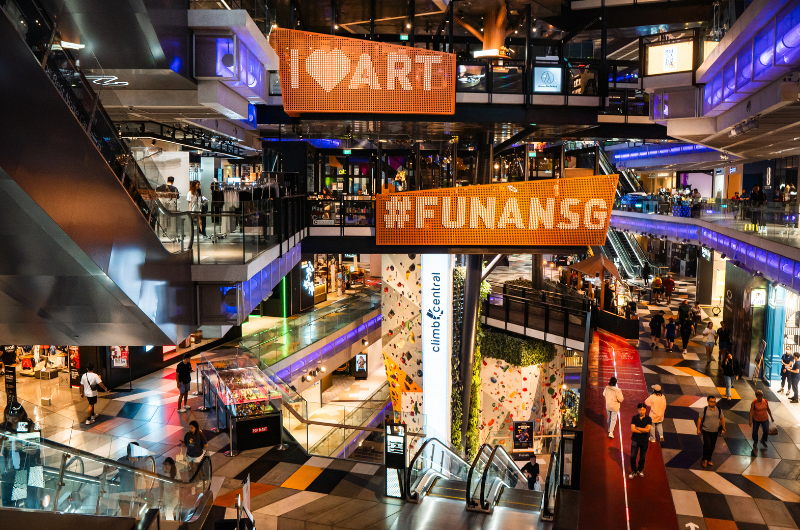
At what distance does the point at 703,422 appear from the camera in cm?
1102

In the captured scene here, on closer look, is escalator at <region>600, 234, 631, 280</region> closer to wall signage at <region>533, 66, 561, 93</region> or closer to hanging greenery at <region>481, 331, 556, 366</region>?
hanging greenery at <region>481, 331, 556, 366</region>

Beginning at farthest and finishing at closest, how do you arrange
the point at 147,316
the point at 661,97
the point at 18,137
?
the point at 661,97, the point at 147,316, the point at 18,137

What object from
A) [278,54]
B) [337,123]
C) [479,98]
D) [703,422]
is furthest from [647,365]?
[278,54]

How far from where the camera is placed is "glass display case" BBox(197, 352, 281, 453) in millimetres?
11102

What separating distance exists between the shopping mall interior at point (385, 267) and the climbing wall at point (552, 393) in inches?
4.6

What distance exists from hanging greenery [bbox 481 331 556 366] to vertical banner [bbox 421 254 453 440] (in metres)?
2.32

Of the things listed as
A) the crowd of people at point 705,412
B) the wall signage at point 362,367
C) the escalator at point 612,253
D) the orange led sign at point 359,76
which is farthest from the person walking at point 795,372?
the escalator at point 612,253

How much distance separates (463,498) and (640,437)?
2.79 m

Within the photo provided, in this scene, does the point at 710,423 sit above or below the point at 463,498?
above

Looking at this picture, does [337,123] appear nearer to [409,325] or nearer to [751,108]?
[409,325]

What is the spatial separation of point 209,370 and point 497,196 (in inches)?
298

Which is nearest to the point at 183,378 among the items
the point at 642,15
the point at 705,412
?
the point at 705,412

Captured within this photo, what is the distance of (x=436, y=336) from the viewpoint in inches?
604

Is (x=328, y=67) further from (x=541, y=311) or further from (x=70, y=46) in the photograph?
(x=541, y=311)
